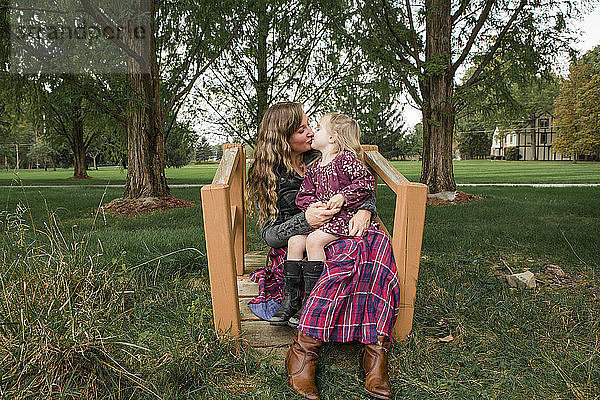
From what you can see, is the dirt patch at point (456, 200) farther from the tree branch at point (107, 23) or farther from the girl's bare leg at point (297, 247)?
the girl's bare leg at point (297, 247)

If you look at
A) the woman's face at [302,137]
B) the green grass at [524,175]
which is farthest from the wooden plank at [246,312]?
the green grass at [524,175]

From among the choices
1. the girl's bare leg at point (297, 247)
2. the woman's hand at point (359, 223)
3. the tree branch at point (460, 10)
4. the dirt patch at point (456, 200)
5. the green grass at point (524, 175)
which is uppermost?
the tree branch at point (460, 10)

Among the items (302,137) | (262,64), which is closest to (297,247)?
(302,137)

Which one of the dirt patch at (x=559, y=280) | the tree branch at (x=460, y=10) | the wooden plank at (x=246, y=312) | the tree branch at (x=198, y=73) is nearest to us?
the wooden plank at (x=246, y=312)

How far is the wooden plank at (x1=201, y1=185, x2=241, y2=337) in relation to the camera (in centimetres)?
237

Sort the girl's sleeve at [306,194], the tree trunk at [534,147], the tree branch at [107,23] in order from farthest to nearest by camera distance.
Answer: the tree trunk at [534,147], the tree branch at [107,23], the girl's sleeve at [306,194]

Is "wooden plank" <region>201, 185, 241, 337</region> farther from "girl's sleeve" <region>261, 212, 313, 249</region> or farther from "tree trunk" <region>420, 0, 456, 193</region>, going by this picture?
"tree trunk" <region>420, 0, 456, 193</region>

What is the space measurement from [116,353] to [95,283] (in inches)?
35.1

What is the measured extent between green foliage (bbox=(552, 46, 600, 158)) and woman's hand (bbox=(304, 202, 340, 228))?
126 ft

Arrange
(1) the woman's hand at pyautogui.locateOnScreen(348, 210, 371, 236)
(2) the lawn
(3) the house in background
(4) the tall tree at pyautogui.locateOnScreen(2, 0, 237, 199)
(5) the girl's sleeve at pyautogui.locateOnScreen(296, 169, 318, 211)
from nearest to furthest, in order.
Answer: (2) the lawn, (1) the woman's hand at pyautogui.locateOnScreen(348, 210, 371, 236), (5) the girl's sleeve at pyautogui.locateOnScreen(296, 169, 318, 211), (4) the tall tree at pyautogui.locateOnScreen(2, 0, 237, 199), (3) the house in background

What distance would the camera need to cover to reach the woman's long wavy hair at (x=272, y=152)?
2.88 meters

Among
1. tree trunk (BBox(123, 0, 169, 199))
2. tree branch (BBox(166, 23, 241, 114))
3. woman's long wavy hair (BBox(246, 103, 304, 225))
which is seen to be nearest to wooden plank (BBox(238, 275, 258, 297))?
woman's long wavy hair (BBox(246, 103, 304, 225))

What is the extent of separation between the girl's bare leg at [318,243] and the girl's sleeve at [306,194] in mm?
266

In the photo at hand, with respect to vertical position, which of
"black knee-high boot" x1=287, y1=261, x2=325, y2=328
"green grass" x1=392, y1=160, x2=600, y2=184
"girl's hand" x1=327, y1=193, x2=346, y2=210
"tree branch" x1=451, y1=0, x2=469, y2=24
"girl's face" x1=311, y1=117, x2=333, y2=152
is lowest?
"green grass" x1=392, y1=160, x2=600, y2=184
